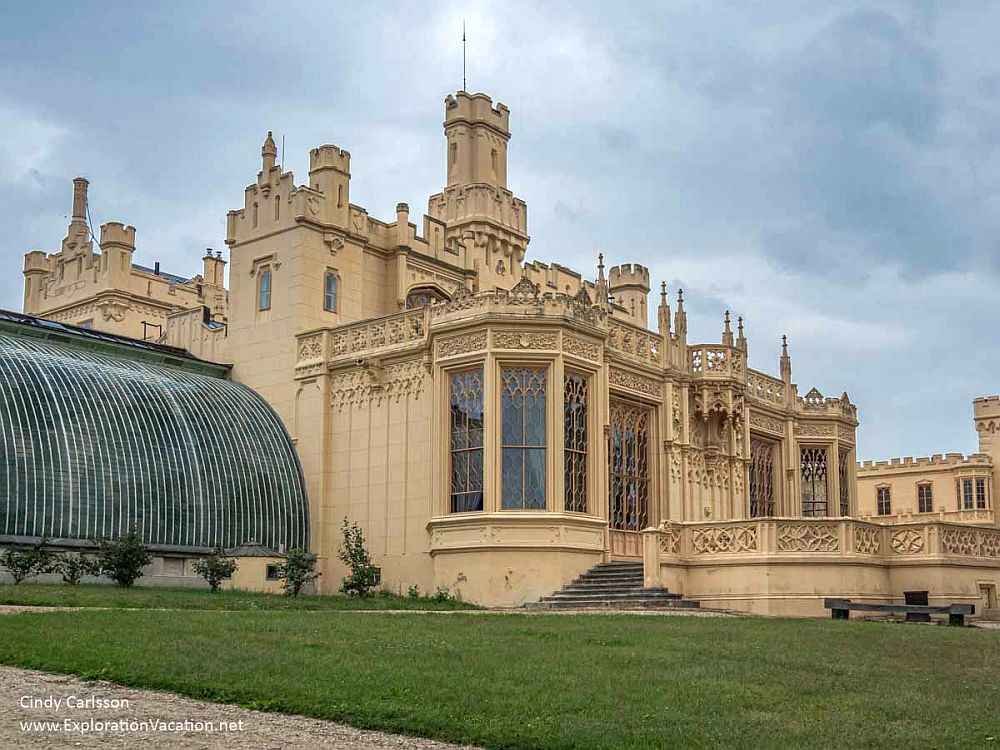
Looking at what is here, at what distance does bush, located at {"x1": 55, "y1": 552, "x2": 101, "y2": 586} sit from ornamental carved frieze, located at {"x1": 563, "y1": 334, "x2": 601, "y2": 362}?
1011 cm

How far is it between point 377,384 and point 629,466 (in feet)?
20.7

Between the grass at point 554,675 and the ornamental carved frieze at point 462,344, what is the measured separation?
397 inches

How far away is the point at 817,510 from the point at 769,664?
2562 cm

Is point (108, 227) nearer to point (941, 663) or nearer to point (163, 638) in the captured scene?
point (163, 638)

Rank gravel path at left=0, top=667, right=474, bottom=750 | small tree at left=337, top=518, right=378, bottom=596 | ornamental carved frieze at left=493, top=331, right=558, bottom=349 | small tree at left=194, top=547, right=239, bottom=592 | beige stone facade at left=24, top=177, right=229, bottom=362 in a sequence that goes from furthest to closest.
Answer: beige stone facade at left=24, top=177, right=229, bottom=362 < ornamental carved frieze at left=493, top=331, right=558, bottom=349 < small tree at left=337, top=518, right=378, bottom=596 < small tree at left=194, top=547, right=239, bottom=592 < gravel path at left=0, top=667, right=474, bottom=750

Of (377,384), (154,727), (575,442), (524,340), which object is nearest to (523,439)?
(575,442)

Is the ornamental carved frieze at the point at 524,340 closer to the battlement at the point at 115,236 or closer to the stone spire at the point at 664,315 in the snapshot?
the stone spire at the point at 664,315

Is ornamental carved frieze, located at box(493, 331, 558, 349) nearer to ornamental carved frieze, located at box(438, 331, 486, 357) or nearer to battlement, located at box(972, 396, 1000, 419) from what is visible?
ornamental carved frieze, located at box(438, 331, 486, 357)

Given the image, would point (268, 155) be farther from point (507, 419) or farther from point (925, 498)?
point (925, 498)

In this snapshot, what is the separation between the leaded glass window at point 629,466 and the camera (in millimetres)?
28688

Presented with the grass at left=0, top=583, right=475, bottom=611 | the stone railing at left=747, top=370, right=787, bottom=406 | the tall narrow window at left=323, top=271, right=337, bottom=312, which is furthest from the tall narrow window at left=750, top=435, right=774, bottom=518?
the grass at left=0, top=583, right=475, bottom=611

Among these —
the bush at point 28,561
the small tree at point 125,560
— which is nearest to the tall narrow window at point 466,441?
the small tree at point 125,560

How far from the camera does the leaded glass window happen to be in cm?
2869

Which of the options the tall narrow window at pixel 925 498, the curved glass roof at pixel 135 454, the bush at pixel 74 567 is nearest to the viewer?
the bush at pixel 74 567
